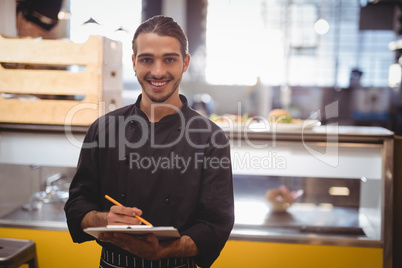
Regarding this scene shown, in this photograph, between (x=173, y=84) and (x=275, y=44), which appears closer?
(x=173, y=84)

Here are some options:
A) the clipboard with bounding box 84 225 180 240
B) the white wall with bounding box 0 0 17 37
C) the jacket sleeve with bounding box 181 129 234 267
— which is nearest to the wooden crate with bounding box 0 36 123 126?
the white wall with bounding box 0 0 17 37

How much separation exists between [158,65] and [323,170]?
Result: 1.23m

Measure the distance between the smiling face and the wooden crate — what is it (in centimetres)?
82

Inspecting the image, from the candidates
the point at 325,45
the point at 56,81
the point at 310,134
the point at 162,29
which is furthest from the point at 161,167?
the point at 325,45

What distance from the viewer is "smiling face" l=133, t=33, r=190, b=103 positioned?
158cm

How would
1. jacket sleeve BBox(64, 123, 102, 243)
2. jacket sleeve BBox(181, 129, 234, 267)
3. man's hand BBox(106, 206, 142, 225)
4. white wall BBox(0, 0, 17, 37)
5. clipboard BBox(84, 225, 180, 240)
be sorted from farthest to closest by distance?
white wall BBox(0, 0, 17, 37) < jacket sleeve BBox(64, 123, 102, 243) < jacket sleeve BBox(181, 129, 234, 267) < man's hand BBox(106, 206, 142, 225) < clipboard BBox(84, 225, 180, 240)

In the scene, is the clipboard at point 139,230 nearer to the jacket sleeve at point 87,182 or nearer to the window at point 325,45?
the jacket sleeve at point 87,182

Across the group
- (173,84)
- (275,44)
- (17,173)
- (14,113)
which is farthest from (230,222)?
(275,44)

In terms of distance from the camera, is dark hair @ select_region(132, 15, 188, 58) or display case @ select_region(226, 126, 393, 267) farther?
display case @ select_region(226, 126, 393, 267)

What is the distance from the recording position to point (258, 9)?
6484 millimetres

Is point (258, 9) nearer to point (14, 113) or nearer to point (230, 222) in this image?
point (14, 113)

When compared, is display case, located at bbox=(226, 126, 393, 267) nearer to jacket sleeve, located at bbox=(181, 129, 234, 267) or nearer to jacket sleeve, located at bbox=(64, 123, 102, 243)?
jacket sleeve, located at bbox=(181, 129, 234, 267)

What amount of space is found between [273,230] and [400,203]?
735 millimetres

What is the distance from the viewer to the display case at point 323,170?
2234mm
